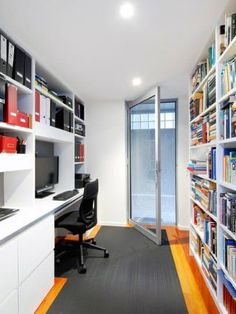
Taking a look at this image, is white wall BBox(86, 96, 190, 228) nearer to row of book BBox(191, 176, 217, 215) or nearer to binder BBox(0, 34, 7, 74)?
row of book BBox(191, 176, 217, 215)

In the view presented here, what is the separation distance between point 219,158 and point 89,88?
2276mm

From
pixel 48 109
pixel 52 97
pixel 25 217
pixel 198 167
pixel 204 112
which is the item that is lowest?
pixel 25 217

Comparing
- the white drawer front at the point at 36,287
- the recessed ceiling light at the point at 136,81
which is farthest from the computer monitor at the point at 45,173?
the recessed ceiling light at the point at 136,81

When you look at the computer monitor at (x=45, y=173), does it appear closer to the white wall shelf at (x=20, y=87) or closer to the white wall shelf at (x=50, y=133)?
the white wall shelf at (x=50, y=133)

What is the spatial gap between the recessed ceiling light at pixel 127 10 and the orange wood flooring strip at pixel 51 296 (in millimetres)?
2468

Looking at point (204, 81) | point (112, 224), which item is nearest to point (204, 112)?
point (204, 81)

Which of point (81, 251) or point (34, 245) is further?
point (81, 251)

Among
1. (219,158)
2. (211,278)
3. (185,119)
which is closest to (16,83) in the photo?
(219,158)

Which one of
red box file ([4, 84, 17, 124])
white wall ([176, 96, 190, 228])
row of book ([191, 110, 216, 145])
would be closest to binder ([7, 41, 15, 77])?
red box file ([4, 84, 17, 124])

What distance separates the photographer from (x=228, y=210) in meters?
1.51

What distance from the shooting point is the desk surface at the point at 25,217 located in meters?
1.40

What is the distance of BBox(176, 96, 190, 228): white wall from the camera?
11.8 feet

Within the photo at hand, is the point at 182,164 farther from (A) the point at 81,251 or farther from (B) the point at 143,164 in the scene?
(A) the point at 81,251

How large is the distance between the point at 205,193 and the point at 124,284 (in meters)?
1.25
